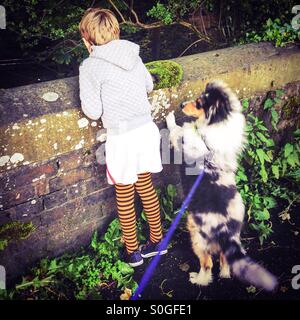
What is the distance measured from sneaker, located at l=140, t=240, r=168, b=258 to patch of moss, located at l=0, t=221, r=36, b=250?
104 centimetres

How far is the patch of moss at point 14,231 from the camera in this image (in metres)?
2.52

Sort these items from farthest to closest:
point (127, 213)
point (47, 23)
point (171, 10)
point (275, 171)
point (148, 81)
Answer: point (171, 10) < point (275, 171) < point (47, 23) < point (127, 213) < point (148, 81)

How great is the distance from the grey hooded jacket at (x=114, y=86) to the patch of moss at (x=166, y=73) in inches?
15.2

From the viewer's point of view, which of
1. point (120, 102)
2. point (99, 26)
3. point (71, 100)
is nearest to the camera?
point (99, 26)

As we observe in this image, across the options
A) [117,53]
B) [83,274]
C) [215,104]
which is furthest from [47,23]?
[83,274]

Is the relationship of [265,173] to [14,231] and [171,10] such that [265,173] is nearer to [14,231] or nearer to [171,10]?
[171,10]

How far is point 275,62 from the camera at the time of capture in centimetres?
351

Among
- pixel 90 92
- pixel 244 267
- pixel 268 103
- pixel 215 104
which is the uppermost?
pixel 90 92

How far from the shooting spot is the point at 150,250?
3.10 meters

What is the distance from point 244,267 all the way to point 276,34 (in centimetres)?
271

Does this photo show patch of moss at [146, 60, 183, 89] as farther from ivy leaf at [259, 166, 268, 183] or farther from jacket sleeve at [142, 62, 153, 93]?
ivy leaf at [259, 166, 268, 183]

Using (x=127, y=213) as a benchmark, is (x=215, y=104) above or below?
above

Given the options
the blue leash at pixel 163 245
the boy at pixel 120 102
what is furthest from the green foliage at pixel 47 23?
the blue leash at pixel 163 245
